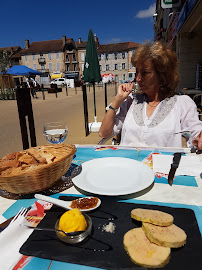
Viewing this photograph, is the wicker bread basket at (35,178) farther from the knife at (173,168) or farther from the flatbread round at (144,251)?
the knife at (173,168)

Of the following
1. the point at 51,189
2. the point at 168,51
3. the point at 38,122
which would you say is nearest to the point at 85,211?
the point at 51,189

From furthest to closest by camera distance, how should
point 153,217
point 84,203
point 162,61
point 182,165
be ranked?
point 162,61 < point 182,165 < point 84,203 < point 153,217

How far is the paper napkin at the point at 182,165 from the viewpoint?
1293 millimetres

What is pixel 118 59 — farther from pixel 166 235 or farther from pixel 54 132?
pixel 166 235

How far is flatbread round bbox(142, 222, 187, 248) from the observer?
0.64 meters

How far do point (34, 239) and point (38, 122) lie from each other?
787 centimetres

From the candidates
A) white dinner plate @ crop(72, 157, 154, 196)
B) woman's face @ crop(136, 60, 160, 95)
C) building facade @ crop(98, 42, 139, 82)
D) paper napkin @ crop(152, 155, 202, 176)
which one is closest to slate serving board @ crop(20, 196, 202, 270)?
white dinner plate @ crop(72, 157, 154, 196)

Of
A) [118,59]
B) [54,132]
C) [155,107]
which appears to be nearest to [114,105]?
[155,107]

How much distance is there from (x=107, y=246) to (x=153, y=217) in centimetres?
20

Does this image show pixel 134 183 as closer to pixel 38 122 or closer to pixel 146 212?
pixel 146 212

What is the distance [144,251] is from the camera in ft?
2.08

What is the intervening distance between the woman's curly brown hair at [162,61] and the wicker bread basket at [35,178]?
5.17ft

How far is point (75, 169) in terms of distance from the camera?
1.36m

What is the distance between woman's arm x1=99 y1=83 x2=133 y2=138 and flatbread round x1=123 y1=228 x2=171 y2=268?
5.72 feet
